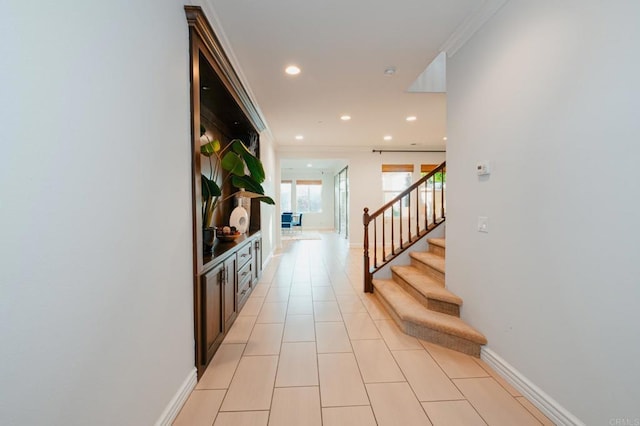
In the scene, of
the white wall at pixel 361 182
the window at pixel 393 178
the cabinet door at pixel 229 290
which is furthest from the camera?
the window at pixel 393 178

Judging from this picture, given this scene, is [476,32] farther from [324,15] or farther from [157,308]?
[157,308]

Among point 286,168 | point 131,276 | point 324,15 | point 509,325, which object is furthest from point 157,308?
point 286,168

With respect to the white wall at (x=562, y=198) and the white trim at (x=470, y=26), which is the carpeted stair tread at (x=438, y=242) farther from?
the white trim at (x=470, y=26)

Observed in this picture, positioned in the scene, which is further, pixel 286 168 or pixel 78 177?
pixel 286 168

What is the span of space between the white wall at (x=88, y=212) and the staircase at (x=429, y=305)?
1964 millimetres

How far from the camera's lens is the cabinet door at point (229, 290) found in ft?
8.40

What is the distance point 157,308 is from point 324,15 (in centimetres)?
239

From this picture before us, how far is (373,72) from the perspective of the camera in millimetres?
3271

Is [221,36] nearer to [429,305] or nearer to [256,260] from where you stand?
[256,260]

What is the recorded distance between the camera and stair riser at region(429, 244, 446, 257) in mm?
3498

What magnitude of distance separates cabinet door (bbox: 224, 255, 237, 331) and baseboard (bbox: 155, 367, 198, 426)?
69 centimetres

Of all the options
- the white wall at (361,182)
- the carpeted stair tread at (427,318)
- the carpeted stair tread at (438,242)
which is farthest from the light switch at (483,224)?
the white wall at (361,182)

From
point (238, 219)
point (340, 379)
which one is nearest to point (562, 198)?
point (340, 379)

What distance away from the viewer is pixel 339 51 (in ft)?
9.21
